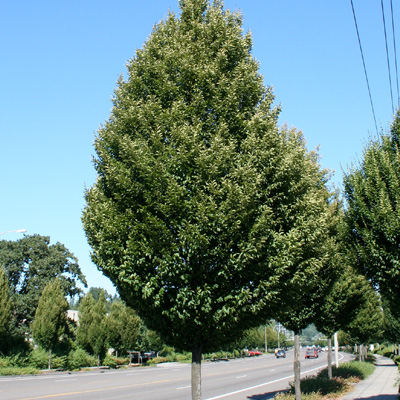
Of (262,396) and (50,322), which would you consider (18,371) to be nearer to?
(50,322)

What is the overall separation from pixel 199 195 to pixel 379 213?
223 inches

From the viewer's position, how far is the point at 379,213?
10766mm

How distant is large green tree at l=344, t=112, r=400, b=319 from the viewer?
1062cm

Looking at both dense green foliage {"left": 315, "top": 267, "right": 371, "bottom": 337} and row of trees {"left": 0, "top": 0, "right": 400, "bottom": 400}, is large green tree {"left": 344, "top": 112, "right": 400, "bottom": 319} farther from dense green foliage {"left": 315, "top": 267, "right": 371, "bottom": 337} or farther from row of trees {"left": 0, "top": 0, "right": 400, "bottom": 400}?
dense green foliage {"left": 315, "top": 267, "right": 371, "bottom": 337}

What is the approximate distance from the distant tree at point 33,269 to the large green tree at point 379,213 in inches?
1916

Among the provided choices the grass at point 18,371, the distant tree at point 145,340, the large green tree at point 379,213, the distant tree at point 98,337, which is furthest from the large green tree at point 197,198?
the distant tree at point 145,340

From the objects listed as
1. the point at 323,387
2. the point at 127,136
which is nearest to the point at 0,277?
the point at 323,387

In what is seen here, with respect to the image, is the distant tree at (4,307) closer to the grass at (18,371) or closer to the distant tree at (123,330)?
the grass at (18,371)

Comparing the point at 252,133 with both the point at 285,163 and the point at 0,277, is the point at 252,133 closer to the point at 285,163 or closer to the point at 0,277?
the point at 285,163

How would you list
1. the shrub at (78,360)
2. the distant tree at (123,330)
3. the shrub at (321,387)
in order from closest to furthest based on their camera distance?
1. the shrub at (321,387)
2. the shrub at (78,360)
3. the distant tree at (123,330)

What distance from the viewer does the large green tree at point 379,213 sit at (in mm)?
10625

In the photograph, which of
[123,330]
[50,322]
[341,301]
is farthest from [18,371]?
[341,301]

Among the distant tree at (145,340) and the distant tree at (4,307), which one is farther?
the distant tree at (145,340)

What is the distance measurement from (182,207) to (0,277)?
33.7 m
